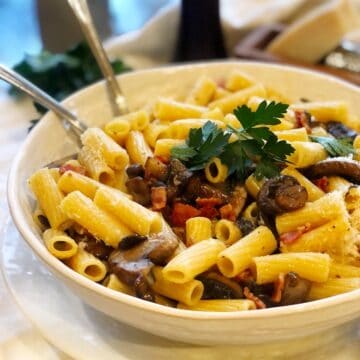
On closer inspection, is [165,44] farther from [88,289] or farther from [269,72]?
[88,289]

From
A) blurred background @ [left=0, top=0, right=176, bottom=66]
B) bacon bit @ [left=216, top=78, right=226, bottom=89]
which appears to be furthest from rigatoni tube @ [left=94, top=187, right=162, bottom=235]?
blurred background @ [left=0, top=0, right=176, bottom=66]

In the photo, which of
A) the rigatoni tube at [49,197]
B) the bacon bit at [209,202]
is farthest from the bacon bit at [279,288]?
the rigatoni tube at [49,197]

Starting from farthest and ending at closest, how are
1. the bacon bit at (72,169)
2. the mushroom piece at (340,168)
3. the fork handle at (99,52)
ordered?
the fork handle at (99,52) < the bacon bit at (72,169) < the mushroom piece at (340,168)

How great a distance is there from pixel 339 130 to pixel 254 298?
2.10 ft

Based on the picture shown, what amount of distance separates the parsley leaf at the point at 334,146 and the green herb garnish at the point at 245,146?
14 cm

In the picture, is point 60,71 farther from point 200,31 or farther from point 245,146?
point 245,146

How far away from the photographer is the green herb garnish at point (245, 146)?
1.31 metres

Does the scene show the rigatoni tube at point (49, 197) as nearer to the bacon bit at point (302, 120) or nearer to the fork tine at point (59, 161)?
the fork tine at point (59, 161)

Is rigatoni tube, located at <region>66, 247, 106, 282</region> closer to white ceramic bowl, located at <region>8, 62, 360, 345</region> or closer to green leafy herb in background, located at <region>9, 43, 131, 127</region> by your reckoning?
white ceramic bowl, located at <region>8, 62, 360, 345</region>

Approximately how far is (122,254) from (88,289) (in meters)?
0.15

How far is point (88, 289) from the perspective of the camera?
3.55 ft

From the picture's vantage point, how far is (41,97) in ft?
5.15

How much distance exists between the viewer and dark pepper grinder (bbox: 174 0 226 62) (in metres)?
2.36

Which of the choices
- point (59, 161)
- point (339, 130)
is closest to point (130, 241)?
point (59, 161)
